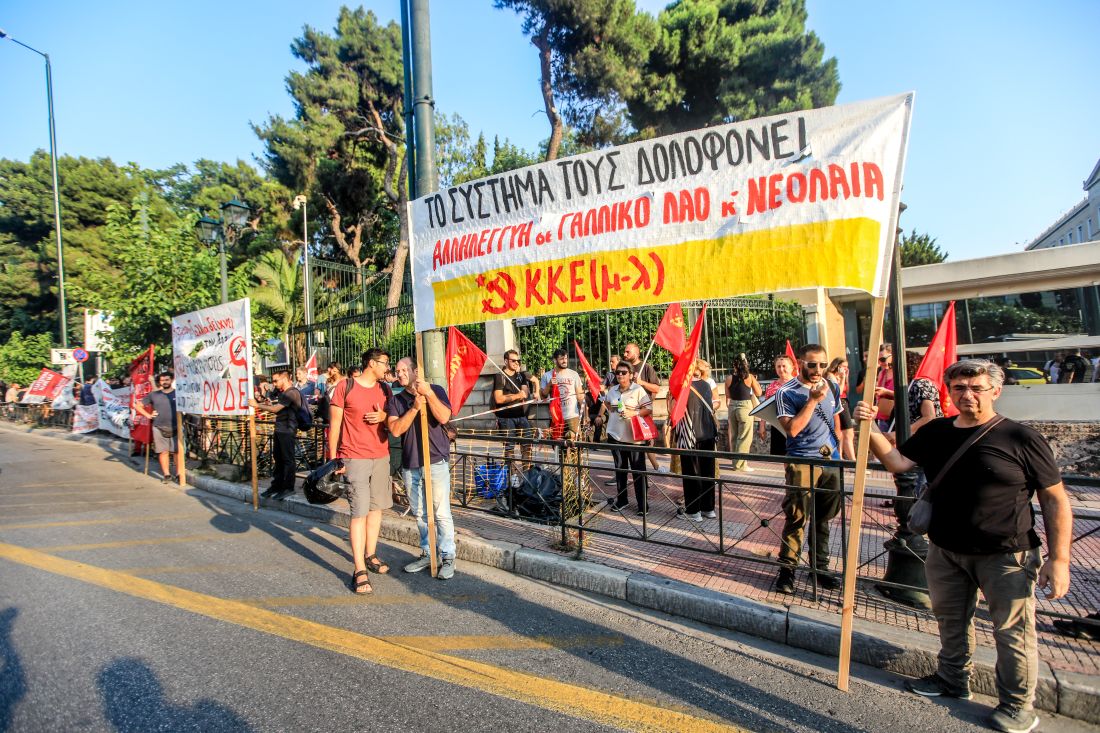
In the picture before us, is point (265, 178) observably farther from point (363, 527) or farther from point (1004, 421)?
point (1004, 421)

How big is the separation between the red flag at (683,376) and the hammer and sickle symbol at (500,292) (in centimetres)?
199

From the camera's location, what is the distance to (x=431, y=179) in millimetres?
5988

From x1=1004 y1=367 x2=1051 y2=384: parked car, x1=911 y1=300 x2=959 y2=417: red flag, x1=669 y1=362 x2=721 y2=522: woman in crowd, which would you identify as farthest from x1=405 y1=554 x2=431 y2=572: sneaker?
x1=1004 y1=367 x2=1051 y2=384: parked car

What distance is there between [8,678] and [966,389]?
202 inches

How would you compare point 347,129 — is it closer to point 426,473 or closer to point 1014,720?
point 426,473

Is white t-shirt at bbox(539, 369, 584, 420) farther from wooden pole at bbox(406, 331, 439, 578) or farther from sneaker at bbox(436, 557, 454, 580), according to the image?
sneaker at bbox(436, 557, 454, 580)

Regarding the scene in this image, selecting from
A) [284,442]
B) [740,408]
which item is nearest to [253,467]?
[284,442]

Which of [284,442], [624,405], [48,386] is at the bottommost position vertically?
[284,442]

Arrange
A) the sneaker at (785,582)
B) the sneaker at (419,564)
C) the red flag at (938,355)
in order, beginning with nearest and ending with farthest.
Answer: the sneaker at (785,582), the sneaker at (419,564), the red flag at (938,355)

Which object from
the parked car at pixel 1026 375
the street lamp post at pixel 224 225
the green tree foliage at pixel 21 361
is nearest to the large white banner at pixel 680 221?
the street lamp post at pixel 224 225

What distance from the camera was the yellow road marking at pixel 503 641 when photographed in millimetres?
3621

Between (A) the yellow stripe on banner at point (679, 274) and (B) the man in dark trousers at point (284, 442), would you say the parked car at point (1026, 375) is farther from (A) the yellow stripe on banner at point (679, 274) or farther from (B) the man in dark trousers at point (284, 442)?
(B) the man in dark trousers at point (284, 442)

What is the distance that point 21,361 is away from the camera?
26453 mm

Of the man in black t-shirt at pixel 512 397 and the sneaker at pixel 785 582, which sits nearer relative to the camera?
the sneaker at pixel 785 582
